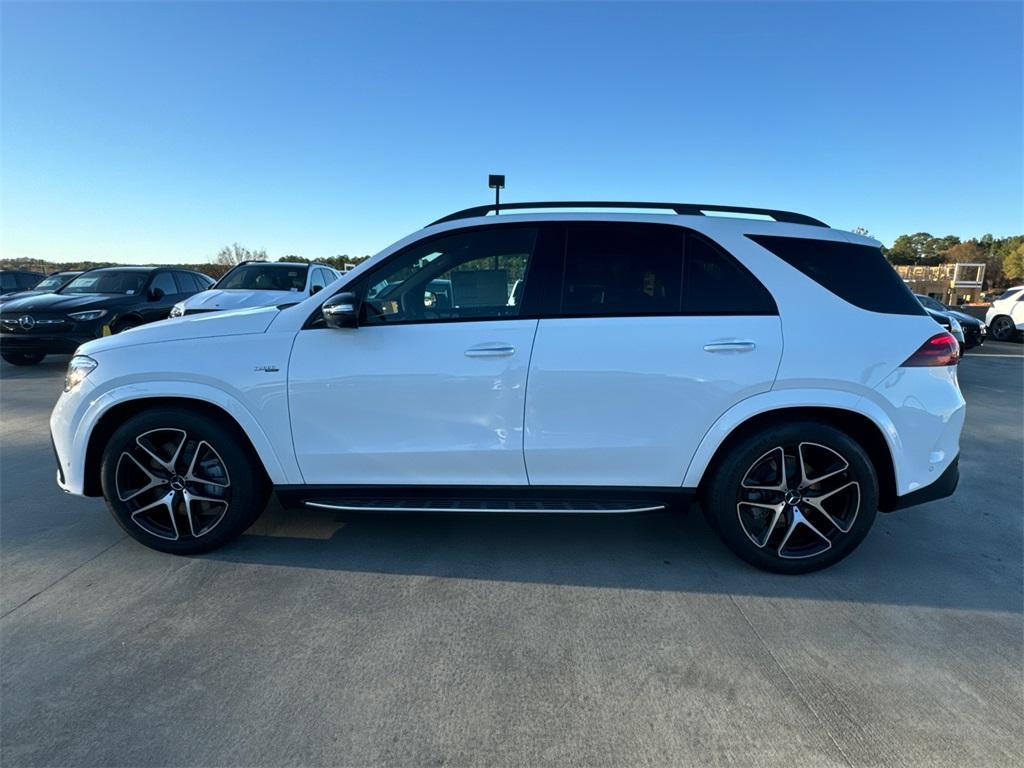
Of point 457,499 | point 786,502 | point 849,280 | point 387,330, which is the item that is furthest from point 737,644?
point 387,330

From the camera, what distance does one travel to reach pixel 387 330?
9.44ft

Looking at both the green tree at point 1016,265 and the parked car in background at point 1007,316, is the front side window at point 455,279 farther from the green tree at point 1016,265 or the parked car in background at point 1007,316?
the green tree at point 1016,265

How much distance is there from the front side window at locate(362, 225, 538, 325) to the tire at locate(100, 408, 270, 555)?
1074 millimetres

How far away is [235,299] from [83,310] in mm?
2662

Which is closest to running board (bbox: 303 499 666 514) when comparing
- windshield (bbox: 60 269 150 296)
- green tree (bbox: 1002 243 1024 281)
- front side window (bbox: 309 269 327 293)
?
front side window (bbox: 309 269 327 293)

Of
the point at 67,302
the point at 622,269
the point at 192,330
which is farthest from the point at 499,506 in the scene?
the point at 67,302

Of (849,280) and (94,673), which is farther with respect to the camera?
(849,280)

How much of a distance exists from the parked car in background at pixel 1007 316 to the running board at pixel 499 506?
65.1ft

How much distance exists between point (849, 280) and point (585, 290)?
1.41m

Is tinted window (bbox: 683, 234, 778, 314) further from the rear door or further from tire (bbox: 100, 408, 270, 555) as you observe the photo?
tire (bbox: 100, 408, 270, 555)

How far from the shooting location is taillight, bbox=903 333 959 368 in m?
2.77

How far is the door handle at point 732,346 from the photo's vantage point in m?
2.78

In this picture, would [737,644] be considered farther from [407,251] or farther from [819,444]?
[407,251]

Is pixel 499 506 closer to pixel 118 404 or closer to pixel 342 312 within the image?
pixel 342 312
